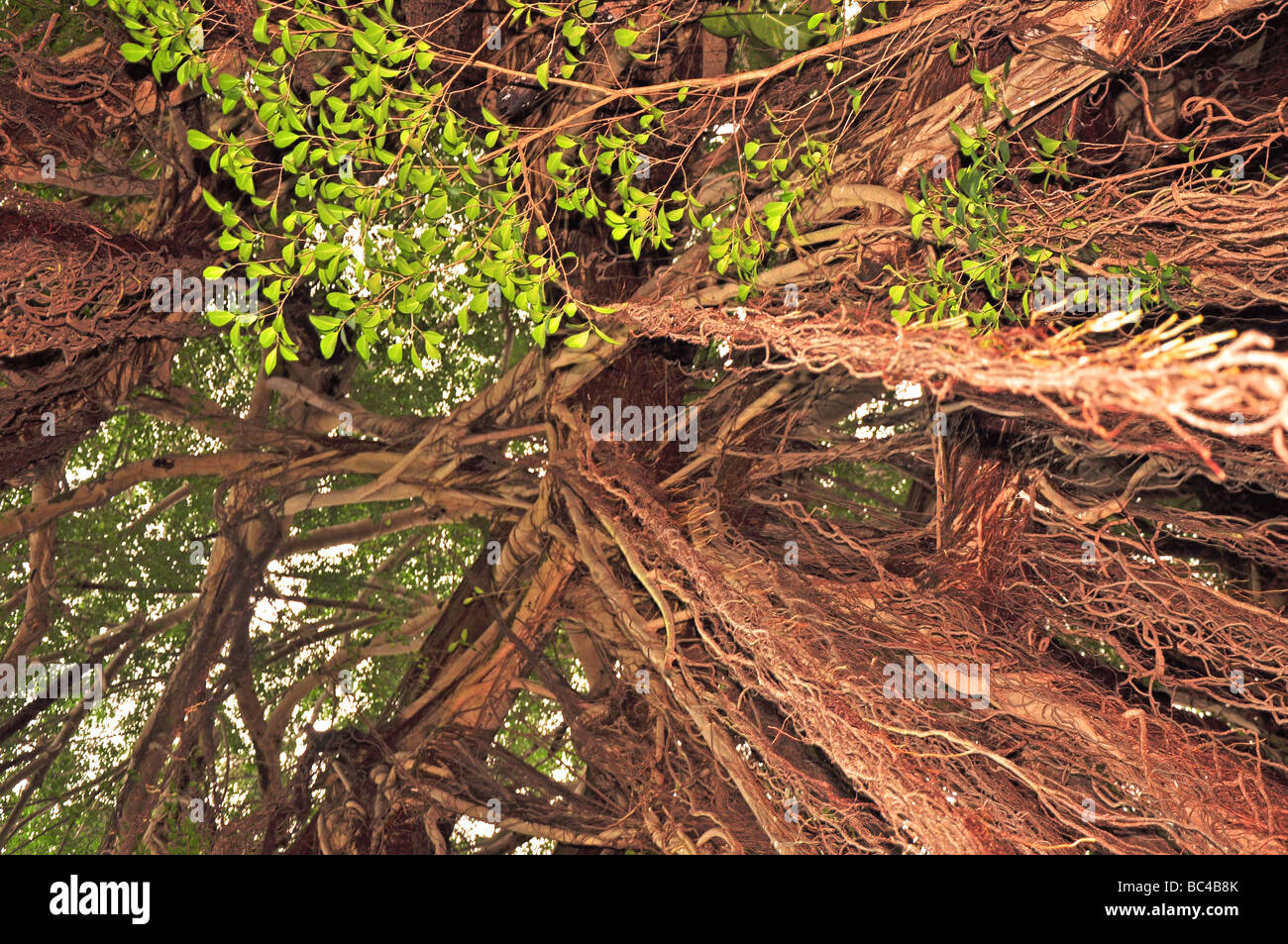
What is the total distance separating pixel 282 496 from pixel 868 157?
11.6 feet

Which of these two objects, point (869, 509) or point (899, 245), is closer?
point (899, 245)

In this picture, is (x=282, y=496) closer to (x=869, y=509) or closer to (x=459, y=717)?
(x=459, y=717)

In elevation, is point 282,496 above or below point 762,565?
above

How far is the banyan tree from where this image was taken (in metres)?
2.28

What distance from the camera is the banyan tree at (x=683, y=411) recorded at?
2281 mm

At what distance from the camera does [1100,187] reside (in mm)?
2287

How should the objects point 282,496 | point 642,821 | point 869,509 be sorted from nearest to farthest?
point 642,821, point 869,509, point 282,496

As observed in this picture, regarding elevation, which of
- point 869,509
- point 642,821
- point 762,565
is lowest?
point 642,821

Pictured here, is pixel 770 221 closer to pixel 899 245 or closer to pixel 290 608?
pixel 899 245

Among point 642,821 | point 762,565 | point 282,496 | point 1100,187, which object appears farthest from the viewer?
point 282,496

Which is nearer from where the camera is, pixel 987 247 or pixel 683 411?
pixel 987 247

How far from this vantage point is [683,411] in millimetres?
3842

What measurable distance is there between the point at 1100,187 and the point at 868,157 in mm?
751

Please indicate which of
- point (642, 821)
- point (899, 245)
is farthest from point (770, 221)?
point (642, 821)
